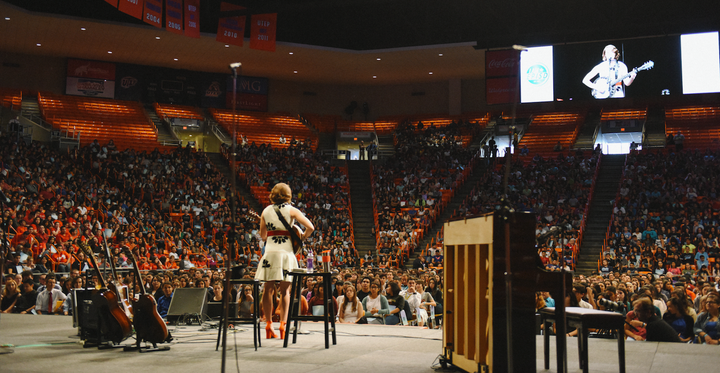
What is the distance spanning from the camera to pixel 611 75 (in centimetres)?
2062

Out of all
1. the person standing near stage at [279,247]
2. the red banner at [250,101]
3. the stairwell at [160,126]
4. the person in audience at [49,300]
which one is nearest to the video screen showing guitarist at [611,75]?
the person in audience at [49,300]

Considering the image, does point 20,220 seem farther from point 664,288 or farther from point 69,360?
point 664,288

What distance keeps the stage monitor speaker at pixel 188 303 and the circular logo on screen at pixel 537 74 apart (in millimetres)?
16422

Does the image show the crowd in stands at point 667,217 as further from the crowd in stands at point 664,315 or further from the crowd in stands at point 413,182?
the crowd in stands at point 664,315

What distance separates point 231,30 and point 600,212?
1364 centimetres

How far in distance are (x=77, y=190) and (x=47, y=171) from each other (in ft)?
5.52

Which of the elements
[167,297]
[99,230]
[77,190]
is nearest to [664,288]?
[167,297]

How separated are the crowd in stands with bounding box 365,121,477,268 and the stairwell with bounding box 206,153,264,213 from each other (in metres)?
4.66

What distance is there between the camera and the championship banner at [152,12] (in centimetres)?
→ 1652

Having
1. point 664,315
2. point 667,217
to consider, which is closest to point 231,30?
point 667,217

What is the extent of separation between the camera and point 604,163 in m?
25.0

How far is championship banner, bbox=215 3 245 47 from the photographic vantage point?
63.6 ft

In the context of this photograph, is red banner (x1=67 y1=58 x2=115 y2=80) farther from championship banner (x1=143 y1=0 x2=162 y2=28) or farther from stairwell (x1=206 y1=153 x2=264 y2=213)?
championship banner (x1=143 y1=0 x2=162 y2=28)

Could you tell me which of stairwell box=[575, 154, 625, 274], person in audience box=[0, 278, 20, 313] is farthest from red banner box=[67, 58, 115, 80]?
stairwell box=[575, 154, 625, 274]
